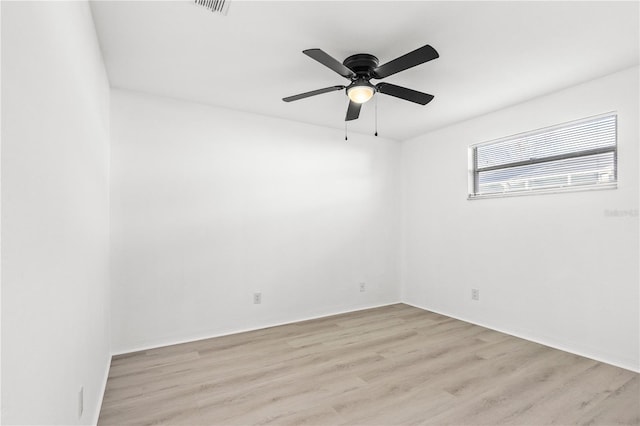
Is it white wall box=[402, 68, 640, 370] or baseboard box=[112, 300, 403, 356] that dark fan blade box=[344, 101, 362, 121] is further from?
baseboard box=[112, 300, 403, 356]

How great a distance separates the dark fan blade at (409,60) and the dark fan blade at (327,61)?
0.65 ft

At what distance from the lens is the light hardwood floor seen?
79.7 inches

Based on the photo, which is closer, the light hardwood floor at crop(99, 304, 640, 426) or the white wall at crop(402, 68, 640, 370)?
the light hardwood floor at crop(99, 304, 640, 426)

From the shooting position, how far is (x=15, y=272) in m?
0.84

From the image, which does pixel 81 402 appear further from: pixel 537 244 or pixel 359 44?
pixel 537 244

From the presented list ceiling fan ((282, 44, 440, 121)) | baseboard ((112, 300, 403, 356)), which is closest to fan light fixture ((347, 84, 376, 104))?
ceiling fan ((282, 44, 440, 121))

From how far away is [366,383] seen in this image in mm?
2428

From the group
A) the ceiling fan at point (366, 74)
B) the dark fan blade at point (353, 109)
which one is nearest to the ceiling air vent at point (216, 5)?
the ceiling fan at point (366, 74)

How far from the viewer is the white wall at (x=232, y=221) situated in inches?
122

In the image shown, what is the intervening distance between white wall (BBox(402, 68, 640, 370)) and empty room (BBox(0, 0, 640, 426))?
0.02 m

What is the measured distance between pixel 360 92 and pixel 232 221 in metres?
2.00

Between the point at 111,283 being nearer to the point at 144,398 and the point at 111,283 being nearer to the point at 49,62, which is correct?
the point at 144,398

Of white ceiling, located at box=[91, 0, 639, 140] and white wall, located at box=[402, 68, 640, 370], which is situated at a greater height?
white ceiling, located at box=[91, 0, 639, 140]

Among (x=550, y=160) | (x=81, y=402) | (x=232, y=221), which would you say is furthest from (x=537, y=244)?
(x=81, y=402)
